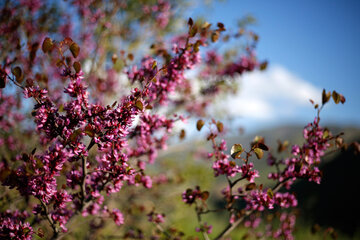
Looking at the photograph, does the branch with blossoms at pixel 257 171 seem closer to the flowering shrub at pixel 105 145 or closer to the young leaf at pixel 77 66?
the flowering shrub at pixel 105 145

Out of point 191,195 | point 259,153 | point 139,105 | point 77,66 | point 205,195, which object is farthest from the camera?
point 191,195

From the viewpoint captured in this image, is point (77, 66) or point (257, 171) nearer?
point (77, 66)

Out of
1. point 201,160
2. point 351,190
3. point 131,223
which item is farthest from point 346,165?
point 131,223

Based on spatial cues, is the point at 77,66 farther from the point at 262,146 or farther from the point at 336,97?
the point at 336,97

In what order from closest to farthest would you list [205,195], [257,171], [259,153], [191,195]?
1. [259,153]
2. [257,171]
3. [205,195]
4. [191,195]

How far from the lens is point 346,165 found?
19.5 m

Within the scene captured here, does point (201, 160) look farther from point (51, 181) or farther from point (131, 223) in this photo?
point (51, 181)

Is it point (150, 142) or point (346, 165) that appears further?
point (346, 165)

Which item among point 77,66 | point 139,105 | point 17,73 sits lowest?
point 139,105

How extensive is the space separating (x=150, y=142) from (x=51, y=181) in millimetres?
1534

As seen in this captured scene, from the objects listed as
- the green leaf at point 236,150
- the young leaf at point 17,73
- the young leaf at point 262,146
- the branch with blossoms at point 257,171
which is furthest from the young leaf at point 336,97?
the young leaf at point 17,73

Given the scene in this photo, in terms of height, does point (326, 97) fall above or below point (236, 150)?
above

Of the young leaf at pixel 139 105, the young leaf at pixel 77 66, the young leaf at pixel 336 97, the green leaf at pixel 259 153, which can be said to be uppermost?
the young leaf at pixel 77 66

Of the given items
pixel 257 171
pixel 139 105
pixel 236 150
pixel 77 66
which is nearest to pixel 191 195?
pixel 257 171
